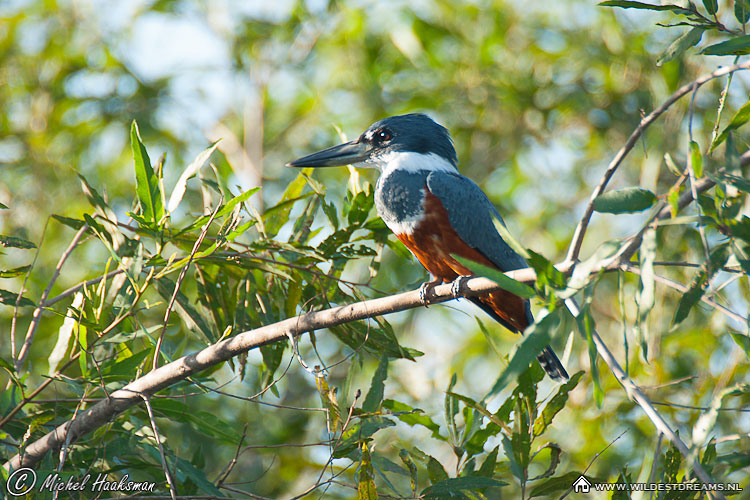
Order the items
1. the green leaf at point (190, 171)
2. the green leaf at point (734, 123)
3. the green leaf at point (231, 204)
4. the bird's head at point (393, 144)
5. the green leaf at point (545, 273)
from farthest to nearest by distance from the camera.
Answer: the bird's head at point (393, 144) → the green leaf at point (190, 171) → the green leaf at point (231, 204) → the green leaf at point (734, 123) → the green leaf at point (545, 273)

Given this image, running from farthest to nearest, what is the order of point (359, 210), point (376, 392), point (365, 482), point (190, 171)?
point (359, 210), point (376, 392), point (190, 171), point (365, 482)

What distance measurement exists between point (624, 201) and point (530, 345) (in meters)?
0.35

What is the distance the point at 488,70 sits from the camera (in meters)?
4.61

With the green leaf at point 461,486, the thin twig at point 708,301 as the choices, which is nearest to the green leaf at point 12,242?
the green leaf at point 461,486

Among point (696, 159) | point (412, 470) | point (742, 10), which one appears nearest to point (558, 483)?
point (412, 470)

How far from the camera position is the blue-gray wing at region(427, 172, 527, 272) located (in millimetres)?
2568

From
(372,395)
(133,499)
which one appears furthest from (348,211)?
(133,499)

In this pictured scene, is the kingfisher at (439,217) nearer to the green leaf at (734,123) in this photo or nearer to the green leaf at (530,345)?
the green leaf at (734,123)

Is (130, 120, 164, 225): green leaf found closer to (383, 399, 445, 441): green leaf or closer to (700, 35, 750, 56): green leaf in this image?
(383, 399, 445, 441): green leaf

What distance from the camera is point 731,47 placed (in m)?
1.44

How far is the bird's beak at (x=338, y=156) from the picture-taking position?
2.76 m

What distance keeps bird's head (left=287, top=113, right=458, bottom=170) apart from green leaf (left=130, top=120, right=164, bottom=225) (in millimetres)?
1149

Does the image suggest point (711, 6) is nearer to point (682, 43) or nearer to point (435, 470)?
point (682, 43)

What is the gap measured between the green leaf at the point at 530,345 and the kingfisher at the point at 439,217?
1.21 metres
